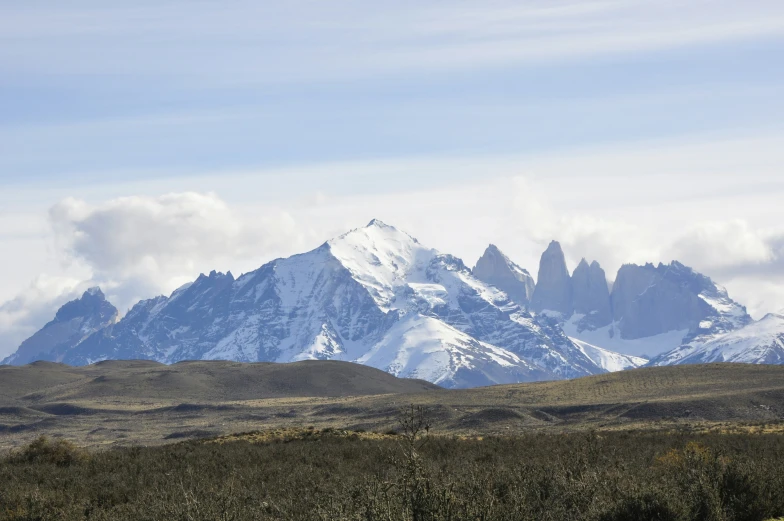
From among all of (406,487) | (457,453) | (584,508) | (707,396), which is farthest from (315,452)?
(707,396)

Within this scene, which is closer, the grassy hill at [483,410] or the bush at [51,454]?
the bush at [51,454]

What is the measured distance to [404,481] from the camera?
2161cm

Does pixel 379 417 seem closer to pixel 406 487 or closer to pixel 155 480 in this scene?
pixel 155 480

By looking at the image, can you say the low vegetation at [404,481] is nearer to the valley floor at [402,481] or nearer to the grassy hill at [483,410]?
the valley floor at [402,481]

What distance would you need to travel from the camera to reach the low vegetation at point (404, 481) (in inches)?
915

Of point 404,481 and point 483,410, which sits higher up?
point 483,410

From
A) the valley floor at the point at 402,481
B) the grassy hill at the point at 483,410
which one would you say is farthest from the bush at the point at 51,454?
the grassy hill at the point at 483,410

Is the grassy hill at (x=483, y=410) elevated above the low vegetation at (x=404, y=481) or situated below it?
above

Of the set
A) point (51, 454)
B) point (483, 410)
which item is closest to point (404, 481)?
point (51, 454)

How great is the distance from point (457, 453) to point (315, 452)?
6.99 meters

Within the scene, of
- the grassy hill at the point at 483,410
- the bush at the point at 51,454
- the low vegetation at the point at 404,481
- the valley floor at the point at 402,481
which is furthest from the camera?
the grassy hill at the point at 483,410

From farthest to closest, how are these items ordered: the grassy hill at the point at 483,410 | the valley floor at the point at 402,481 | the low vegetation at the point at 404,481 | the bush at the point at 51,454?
the grassy hill at the point at 483,410 → the bush at the point at 51,454 → the valley floor at the point at 402,481 → the low vegetation at the point at 404,481

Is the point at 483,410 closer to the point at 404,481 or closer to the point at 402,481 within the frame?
the point at 402,481

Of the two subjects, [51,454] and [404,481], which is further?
[51,454]
